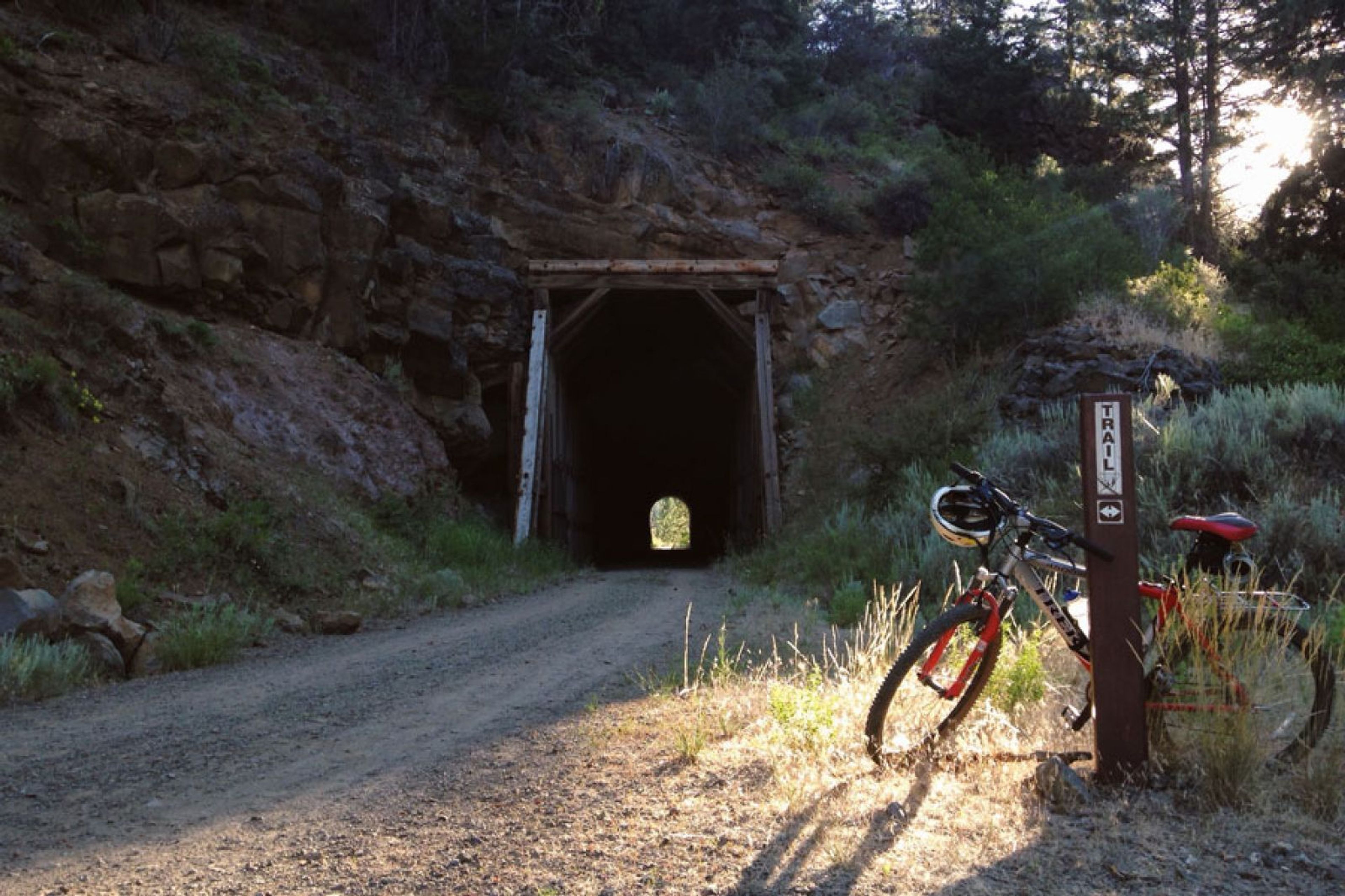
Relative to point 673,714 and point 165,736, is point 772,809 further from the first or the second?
point 165,736

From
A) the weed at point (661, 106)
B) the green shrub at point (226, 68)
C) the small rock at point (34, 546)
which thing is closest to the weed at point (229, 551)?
the small rock at point (34, 546)

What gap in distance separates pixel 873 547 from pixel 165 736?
761cm

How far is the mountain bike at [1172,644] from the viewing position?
3.65 meters

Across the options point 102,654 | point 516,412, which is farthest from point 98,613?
point 516,412

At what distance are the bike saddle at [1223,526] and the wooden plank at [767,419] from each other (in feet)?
42.3

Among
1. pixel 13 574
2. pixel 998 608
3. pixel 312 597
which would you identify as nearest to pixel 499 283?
pixel 312 597

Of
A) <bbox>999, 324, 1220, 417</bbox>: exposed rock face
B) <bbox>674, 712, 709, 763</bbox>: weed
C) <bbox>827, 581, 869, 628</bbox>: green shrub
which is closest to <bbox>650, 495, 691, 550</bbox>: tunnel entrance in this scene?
<bbox>999, 324, 1220, 417</bbox>: exposed rock face

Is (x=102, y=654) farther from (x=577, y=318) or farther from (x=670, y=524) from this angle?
(x=670, y=524)

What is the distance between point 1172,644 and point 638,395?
22.1 m

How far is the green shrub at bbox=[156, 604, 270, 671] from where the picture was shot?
7109mm

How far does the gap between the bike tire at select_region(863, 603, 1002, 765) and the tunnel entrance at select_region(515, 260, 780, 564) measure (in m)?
12.6

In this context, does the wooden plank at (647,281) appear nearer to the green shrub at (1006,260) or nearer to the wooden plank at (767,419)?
the wooden plank at (767,419)

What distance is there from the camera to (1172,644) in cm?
374

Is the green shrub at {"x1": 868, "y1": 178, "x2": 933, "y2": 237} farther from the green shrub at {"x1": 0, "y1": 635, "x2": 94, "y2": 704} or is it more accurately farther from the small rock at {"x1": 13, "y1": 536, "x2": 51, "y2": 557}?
the green shrub at {"x1": 0, "y1": 635, "x2": 94, "y2": 704}
